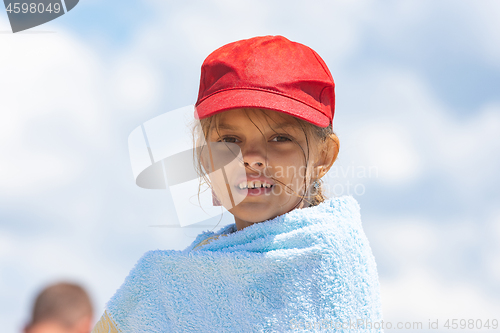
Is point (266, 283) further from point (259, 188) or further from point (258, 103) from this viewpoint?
point (258, 103)

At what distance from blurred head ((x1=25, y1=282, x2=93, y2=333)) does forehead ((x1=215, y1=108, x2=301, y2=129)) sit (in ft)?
7.00

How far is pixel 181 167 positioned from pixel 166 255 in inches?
14.3

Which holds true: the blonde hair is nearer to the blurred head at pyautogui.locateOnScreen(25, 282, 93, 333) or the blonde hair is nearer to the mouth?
the mouth

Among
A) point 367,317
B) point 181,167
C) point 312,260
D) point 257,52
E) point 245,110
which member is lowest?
point 367,317

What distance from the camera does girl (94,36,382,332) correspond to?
3.65ft

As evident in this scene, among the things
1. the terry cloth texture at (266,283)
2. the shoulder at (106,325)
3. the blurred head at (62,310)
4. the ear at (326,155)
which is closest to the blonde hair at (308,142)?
the ear at (326,155)

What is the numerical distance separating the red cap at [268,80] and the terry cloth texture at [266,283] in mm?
309

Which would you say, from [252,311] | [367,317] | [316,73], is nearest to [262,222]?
[252,311]

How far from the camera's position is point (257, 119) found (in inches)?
49.3

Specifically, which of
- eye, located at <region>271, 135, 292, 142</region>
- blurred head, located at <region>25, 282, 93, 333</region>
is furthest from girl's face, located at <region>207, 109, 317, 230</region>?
blurred head, located at <region>25, 282, 93, 333</region>

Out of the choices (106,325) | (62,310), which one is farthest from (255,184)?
(62,310)

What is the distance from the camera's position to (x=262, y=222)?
123 centimetres

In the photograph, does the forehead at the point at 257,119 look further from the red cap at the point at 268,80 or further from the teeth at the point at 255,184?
the teeth at the point at 255,184

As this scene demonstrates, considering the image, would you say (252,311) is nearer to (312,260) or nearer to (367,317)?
(312,260)
